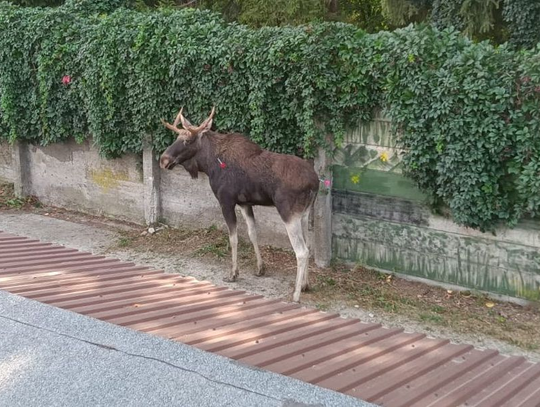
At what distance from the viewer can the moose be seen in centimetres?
888

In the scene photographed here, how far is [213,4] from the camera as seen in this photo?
1589cm

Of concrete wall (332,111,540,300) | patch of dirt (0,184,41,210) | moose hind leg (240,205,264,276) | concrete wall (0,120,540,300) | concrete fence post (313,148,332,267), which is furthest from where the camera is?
patch of dirt (0,184,41,210)

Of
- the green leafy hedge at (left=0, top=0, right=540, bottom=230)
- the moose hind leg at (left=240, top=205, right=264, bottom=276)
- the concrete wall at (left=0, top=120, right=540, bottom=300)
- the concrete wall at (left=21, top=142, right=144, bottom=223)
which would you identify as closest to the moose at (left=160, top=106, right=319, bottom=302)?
the moose hind leg at (left=240, top=205, right=264, bottom=276)

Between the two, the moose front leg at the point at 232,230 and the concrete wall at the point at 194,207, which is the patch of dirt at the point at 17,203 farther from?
the moose front leg at the point at 232,230

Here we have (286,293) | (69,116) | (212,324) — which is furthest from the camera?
(69,116)

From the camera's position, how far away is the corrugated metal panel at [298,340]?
4113 mm

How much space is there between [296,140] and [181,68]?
221 cm

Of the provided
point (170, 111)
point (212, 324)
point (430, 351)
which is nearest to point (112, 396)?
point (212, 324)

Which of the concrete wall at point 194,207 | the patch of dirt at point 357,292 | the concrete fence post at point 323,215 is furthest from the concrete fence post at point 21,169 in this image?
the concrete fence post at point 323,215

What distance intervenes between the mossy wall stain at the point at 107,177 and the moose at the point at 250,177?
3.27 metres

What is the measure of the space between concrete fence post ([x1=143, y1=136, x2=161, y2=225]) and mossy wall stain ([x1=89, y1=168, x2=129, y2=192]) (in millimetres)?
694

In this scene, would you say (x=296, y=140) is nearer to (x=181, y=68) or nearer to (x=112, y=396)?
(x=181, y=68)

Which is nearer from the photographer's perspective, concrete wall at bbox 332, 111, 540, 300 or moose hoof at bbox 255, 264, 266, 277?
concrete wall at bbox 332, 111, 540, 300

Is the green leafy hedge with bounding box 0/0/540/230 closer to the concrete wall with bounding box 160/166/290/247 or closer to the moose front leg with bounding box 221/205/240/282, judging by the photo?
the concrete wall with bounding box 160/166/290/247
